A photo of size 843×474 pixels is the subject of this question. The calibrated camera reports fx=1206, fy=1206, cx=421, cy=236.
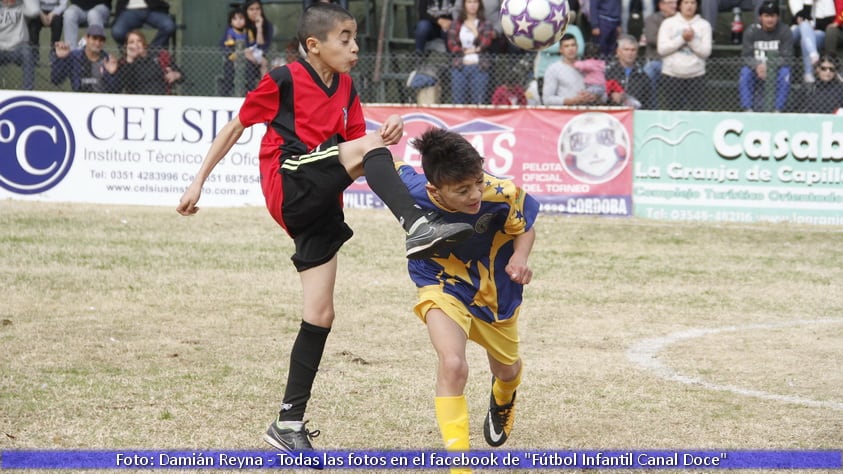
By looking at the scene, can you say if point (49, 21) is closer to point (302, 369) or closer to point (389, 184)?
point (302, 369)

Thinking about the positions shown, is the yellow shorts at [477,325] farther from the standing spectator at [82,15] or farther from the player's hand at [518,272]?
the standing spectator at [82,15]

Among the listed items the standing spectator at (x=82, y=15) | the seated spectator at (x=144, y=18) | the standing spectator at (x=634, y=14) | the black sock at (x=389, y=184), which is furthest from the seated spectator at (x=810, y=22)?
the black sock at (x=389, y=184)

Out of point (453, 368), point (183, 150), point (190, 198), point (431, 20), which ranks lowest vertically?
point (183, 150)

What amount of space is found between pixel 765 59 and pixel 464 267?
37.7ft

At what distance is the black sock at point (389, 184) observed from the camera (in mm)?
4848

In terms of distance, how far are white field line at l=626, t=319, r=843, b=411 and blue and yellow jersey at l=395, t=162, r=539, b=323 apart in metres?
2.18

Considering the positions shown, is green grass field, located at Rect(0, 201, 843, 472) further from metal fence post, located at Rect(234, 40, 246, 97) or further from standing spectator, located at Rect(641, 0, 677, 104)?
metal fence post, located at Rect(234, 40, 246, 97)

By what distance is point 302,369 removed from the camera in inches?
213

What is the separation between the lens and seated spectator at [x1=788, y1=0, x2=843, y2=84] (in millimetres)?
16078

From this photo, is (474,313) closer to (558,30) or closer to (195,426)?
(195,426)

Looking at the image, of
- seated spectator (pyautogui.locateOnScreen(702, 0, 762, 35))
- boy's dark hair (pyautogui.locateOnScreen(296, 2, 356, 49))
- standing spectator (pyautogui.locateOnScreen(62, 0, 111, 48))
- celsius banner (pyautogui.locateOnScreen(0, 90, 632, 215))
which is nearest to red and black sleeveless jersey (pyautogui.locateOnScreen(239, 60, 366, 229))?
boy's dark hair (pyautogui.locateOnScreen(296, 2, 356, 49))

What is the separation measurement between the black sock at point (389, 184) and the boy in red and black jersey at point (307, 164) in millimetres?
184

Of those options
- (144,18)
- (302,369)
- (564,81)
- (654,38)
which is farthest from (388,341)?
(144,18)

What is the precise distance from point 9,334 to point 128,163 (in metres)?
7.87
